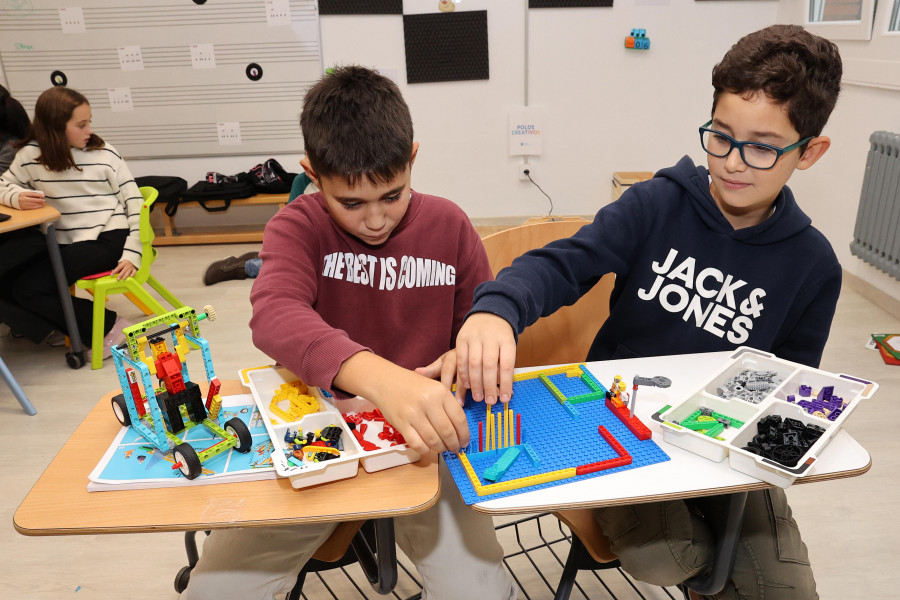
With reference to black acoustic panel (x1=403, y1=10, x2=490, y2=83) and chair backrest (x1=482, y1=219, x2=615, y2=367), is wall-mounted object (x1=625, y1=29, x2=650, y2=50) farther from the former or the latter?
chair backrest (x1=482, y1=219, x2=615, y2=367)

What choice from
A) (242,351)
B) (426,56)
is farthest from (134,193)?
(426,56)

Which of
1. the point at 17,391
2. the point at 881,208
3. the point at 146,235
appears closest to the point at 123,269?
the point at 146,235

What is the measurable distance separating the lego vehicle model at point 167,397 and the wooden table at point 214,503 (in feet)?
0.22

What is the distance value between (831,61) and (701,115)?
134 inches

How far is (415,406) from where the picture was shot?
0.82m

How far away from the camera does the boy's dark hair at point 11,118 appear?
9.43ft

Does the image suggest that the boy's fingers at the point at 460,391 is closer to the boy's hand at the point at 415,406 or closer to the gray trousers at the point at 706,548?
the boy's hand at the point at 415,406

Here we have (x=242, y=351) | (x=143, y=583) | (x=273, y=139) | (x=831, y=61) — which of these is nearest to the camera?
(x=831, y=61)

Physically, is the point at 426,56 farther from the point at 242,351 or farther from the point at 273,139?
the point at 242,351

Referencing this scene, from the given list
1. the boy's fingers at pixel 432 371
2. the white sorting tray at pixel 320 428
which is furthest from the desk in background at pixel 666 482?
the boy's fingers at pixel 432 371

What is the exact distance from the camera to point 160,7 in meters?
4.02

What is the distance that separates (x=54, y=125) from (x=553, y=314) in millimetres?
2427

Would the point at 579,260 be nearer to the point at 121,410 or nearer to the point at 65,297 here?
Result: the point at 121,410

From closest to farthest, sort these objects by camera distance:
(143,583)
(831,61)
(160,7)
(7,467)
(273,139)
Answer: (831,61), (143,583), (7,467), (160,7), (273,139)
